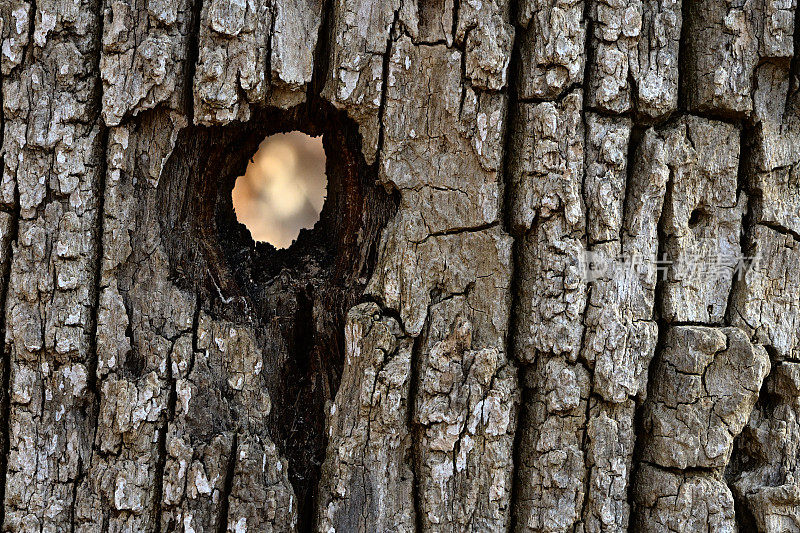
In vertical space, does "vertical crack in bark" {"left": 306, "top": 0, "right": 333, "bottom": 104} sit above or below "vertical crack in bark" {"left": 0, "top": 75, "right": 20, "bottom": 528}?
above

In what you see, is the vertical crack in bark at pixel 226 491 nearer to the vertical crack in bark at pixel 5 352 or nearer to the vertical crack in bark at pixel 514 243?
the vertical crack in bark at pixel 5 352

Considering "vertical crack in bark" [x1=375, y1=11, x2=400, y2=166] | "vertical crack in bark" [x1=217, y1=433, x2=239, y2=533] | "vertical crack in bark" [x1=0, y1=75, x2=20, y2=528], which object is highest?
"vertical crack in bark" [x1=375, y1=11, x2=400, y2=166]

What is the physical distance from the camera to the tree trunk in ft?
5.74

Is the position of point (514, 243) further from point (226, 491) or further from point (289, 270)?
point (226, 491)

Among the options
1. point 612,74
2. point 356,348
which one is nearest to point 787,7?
point 612,74

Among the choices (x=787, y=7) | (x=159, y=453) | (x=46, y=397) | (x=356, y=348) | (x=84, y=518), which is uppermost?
(x=787, y=7)

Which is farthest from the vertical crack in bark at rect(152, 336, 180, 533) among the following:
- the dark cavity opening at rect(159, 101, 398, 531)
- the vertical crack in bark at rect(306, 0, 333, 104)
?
the vertical crack in bark at rect(306, 0, 333, 104)

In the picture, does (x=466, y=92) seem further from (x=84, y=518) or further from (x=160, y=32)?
(x=84, y=518)

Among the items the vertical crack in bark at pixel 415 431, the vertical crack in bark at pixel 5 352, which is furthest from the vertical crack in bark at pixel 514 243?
the vertical crack in bark at pixel 5 352

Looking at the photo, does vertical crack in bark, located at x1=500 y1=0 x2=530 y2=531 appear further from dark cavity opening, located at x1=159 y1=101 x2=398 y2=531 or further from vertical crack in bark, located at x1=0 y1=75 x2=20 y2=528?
vertical crack in bark, located at x1=0 y1=75 x2=20 y2=528

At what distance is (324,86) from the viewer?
70.7 inches

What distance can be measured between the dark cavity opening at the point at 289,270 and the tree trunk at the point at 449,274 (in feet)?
0.16

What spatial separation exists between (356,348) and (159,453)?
21.7 inches

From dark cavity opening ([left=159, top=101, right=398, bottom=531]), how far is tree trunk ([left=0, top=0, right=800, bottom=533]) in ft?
0.16
